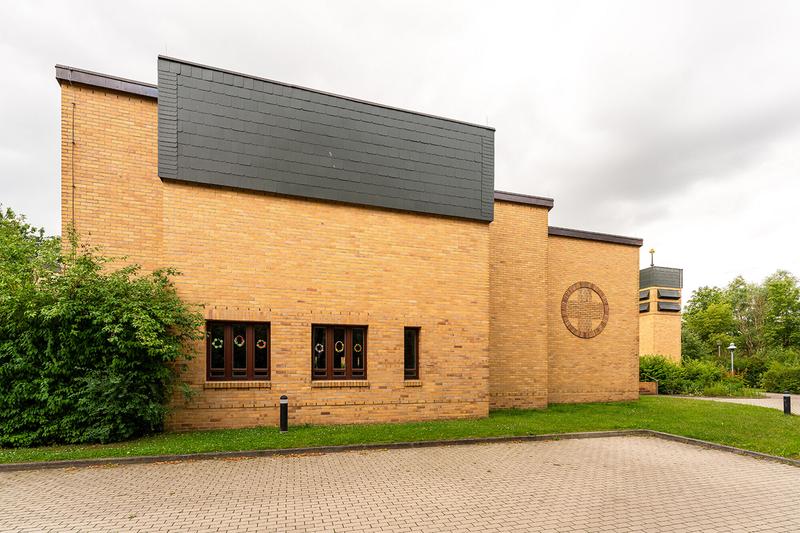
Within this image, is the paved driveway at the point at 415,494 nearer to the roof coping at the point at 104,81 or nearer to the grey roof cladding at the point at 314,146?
the grey roof cladding at the point at 314,146

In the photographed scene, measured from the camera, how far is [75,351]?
8.48 meters

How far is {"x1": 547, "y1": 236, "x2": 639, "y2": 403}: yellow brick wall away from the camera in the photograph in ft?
52.5

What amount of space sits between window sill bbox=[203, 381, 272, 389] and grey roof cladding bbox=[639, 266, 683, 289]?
94.0ft

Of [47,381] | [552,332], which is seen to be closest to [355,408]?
[47,381]

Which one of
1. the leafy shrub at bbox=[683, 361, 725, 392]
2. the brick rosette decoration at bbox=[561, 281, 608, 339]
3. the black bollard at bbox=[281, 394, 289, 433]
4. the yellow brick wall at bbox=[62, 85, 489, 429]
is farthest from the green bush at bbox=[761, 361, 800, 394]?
the black bollard at bbox=[281, 394, 289, 433]

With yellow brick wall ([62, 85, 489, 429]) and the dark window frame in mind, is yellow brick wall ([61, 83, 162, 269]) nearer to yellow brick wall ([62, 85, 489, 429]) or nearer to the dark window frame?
yellow brick wall ([62, 85, 489, 429])

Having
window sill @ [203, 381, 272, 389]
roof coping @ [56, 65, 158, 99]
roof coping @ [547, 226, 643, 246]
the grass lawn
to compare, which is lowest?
the grass lawn

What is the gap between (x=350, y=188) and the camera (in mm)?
11305

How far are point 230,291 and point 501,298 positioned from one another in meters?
8.61

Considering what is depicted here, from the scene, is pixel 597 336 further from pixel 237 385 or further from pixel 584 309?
pixel 237 385

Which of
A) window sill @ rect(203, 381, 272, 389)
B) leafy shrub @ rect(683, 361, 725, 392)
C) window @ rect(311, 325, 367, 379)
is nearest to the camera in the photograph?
window sill @ rect(203, 381, 272, 389)

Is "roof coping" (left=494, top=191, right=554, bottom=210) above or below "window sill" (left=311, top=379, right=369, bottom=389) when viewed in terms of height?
above

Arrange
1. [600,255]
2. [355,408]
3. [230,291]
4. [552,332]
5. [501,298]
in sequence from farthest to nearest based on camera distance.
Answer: [600,255] < [552,332] < [501,298] < [355,408] < [230,291]

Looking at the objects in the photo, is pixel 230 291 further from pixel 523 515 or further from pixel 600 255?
pixel 600 255
